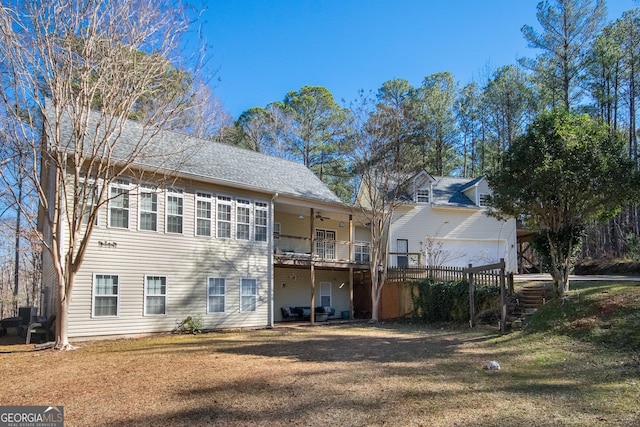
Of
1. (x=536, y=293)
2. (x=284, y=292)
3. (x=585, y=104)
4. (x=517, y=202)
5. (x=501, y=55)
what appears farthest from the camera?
(x=501, y=55)

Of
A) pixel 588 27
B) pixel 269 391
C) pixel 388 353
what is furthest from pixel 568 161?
pixel 588 27

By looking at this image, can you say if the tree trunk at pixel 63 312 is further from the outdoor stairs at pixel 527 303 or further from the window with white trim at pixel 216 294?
the outdoor stairs at pixel 527 303

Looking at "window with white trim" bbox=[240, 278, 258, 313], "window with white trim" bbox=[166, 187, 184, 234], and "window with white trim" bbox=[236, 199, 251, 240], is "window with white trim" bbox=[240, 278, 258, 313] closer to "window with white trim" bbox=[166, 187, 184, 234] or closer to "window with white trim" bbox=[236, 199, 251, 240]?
"window with white trim" bbox=[236, 199, 251, 240]

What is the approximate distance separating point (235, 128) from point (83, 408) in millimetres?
26257

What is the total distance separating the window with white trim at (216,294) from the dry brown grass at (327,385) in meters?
4.55

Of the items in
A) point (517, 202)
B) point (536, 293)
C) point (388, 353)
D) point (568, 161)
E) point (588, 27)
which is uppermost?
point (588, 27)

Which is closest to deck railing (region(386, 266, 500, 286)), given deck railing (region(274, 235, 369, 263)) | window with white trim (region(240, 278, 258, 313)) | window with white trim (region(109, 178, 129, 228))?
deck railing (region(274, 235, 369, 263))

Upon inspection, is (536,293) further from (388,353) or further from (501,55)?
(501,55)

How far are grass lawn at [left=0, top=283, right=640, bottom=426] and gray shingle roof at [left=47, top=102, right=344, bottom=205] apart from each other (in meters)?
5.86

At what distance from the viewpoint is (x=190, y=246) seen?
14.9 metres

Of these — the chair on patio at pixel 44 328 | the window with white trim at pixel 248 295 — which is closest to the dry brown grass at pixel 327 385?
the chair on patio at pixel 44 328

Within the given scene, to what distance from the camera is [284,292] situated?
2031 cm

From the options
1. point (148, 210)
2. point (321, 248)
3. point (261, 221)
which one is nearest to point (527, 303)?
point (261, 221)

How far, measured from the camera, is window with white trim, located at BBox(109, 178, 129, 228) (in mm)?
13148
